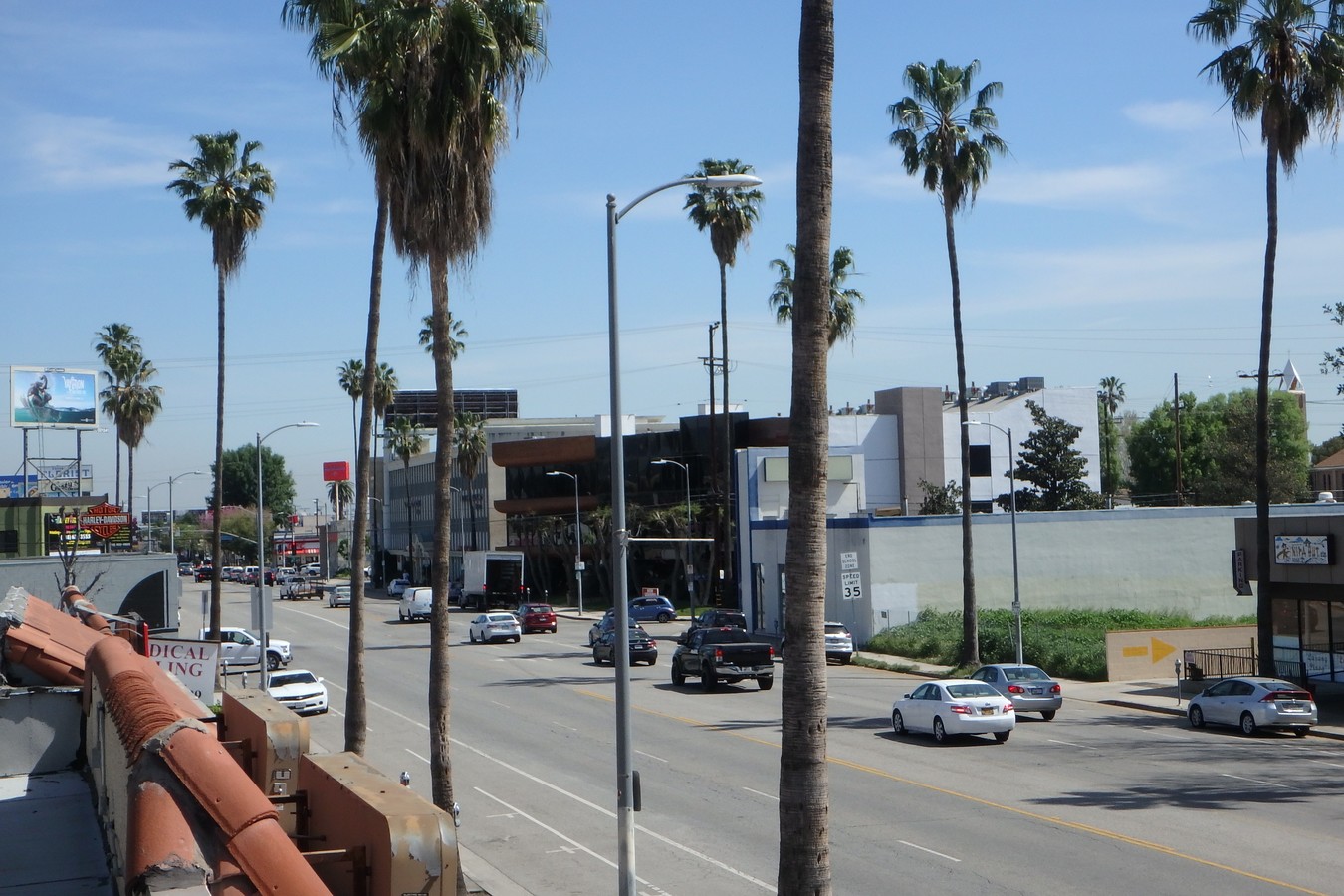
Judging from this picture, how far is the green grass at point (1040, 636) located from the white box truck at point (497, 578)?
3120cm

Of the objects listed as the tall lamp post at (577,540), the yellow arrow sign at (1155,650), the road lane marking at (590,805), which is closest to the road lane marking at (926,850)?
the road lane marking at (590,805)

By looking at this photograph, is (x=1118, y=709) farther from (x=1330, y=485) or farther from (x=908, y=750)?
(x=1330, y=485)

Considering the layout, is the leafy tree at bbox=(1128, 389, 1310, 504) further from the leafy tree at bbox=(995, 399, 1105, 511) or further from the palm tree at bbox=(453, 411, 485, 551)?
the palm tree at bbox=(453, 411, 485, 551)

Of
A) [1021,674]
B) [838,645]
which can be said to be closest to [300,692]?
[1021,674]

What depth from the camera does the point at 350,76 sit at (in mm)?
18531

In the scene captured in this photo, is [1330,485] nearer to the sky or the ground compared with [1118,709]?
nearer to the sky

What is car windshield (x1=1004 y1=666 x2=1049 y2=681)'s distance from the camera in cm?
3378

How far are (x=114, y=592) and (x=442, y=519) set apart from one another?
26.7 metres

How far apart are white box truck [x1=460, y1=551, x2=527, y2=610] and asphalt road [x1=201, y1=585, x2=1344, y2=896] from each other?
38.9 metres

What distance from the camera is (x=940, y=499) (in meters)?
74.4

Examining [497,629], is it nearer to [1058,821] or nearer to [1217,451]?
[1058,821]

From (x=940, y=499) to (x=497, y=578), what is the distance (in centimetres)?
2685

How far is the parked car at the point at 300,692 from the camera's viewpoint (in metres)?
35.3

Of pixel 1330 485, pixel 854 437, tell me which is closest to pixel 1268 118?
pixel 854 437
